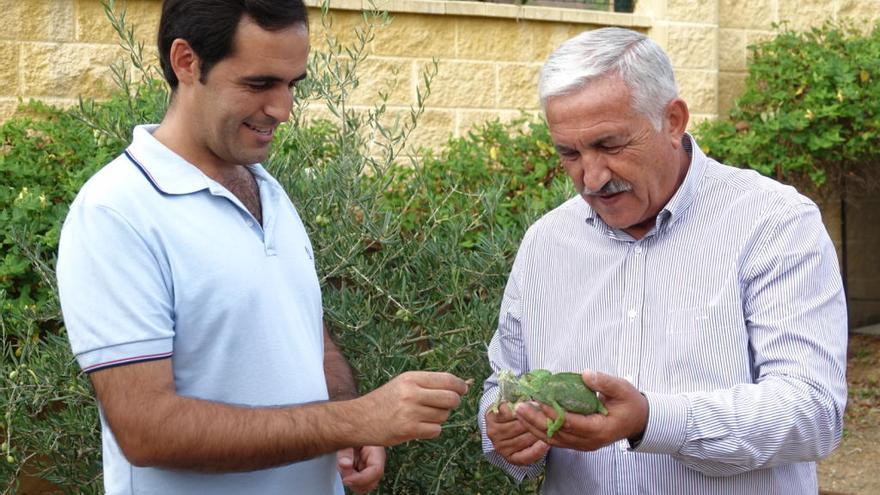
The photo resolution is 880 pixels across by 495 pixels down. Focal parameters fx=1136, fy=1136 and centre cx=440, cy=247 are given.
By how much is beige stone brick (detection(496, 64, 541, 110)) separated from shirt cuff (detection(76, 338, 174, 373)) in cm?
548

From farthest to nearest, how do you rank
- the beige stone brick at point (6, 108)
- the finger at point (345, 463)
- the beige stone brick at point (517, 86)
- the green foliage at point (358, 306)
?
the beige stone brick at point (517, 86), the beige stone brick at point (6, 108), the green foliage at point (358, 306), the finger at point (345, 463)

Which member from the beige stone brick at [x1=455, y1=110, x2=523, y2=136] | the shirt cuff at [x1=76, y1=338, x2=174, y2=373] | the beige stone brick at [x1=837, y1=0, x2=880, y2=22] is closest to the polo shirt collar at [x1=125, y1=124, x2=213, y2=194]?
the shirt cuff at [x1=76, y1=338, x2=174, y2=373]

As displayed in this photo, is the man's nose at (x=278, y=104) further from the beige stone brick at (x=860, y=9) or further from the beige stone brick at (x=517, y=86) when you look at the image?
the beige stone brick at (x=860, y=9)

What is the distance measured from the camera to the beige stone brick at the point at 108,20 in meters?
6.49

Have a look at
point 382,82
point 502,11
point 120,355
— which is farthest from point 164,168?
point 502,11

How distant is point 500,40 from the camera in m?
7.76

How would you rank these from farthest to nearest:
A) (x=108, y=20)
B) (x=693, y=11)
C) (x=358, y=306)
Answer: (x=693, y=11), (x=108, y=20), (x=358, y=306)

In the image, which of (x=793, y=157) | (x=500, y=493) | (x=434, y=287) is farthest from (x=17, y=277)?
(x=793, y=157)

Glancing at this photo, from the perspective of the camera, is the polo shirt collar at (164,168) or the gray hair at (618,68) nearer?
the polo shirt collar at (164,168)

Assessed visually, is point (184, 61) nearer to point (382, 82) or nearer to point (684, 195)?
point (684, 195)

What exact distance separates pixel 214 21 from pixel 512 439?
130 centimetres

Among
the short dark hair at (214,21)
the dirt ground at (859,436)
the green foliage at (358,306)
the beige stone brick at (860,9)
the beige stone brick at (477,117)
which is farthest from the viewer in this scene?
the beige stone brick at (860,9)

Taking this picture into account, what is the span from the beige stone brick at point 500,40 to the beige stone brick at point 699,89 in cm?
103

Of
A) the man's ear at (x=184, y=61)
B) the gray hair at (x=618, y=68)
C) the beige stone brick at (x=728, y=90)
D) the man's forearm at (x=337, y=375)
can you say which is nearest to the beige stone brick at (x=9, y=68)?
the man's forearm at (x=337, y=375)
